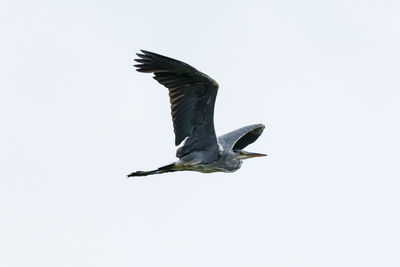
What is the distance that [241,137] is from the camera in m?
14.9

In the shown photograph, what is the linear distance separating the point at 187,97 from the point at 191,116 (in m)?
0.31

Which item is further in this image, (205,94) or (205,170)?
(205,170)

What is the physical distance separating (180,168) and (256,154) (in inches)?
65.3

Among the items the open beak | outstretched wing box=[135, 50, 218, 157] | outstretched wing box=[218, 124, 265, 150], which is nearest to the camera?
outstretched wing box=[135, 50, 218, 157]

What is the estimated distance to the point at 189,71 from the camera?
12289 mm

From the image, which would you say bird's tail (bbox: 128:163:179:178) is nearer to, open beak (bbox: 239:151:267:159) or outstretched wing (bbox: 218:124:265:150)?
outstretched wing (bbox: 218:124:265:150)

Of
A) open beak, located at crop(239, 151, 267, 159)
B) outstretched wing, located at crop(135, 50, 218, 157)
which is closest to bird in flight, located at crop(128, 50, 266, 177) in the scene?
outstretched wing, located at crop(135, 50, 218, 157)

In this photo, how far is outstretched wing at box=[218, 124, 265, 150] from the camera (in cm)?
1391

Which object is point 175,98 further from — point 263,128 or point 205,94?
point 263,128

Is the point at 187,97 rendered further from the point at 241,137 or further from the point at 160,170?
the point at 241,137

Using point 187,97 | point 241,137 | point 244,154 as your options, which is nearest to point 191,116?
point 187,97

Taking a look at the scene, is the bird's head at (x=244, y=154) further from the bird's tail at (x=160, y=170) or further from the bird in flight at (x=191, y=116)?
the bird's tail at (x=160, y=170)

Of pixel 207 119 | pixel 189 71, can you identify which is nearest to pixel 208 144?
pixel 207 119

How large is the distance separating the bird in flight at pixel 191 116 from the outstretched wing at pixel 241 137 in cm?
9
